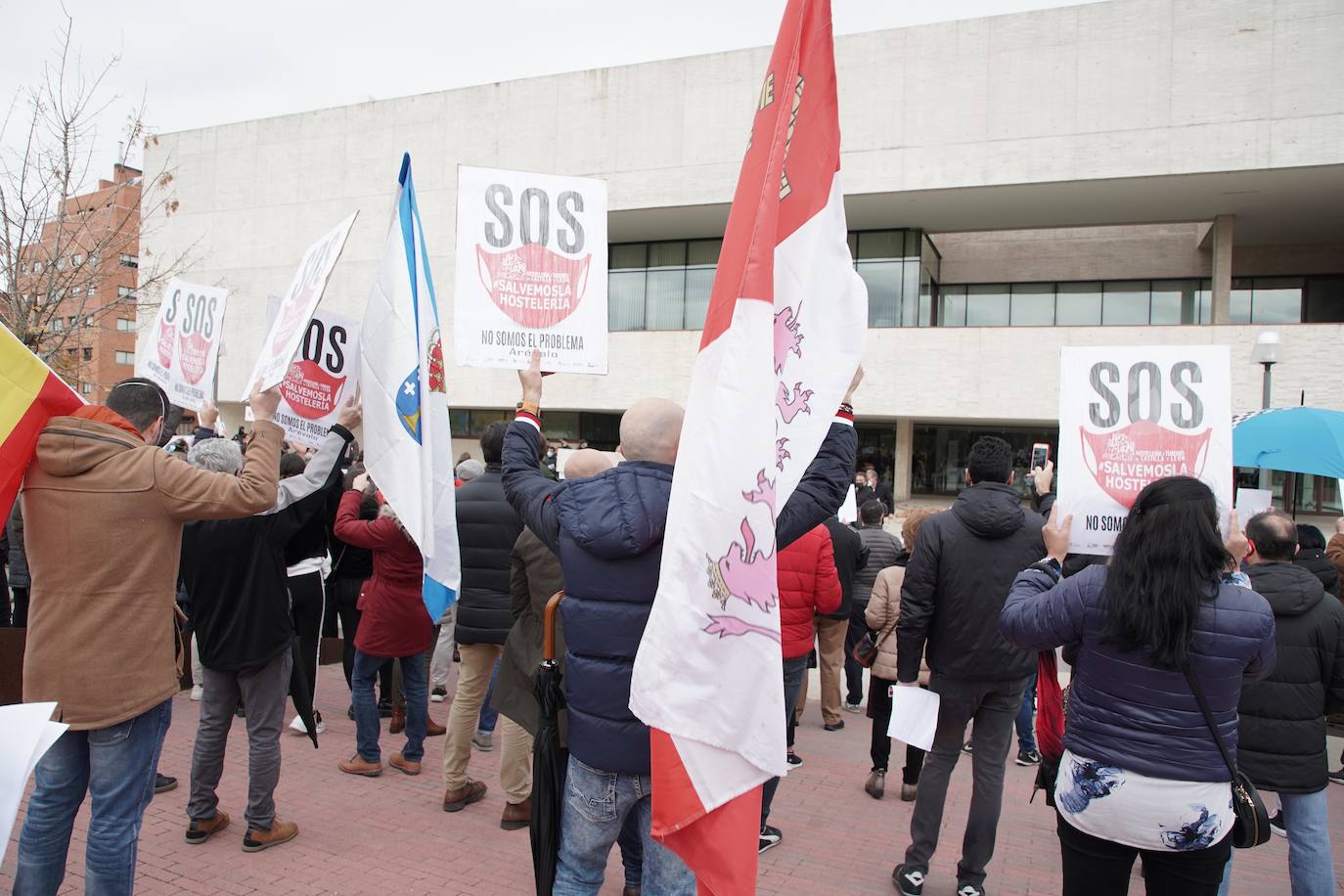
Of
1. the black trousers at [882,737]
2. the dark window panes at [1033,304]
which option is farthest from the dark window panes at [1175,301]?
the black trousers at [882,737]

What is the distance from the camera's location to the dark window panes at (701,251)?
952 inches

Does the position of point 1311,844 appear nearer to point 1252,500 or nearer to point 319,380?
point 1252,500

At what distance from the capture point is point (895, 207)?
825 inches

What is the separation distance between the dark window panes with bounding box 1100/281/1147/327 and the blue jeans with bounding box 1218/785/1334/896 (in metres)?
20.3

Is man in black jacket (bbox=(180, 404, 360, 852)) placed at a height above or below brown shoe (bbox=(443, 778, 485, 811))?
above

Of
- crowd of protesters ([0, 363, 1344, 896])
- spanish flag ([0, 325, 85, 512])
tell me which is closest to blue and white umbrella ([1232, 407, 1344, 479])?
crowd of protesters ([0, 363, 1344, 896])

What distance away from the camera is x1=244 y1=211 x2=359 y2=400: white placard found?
11.9 feet

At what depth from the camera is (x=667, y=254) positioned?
80.7 feet

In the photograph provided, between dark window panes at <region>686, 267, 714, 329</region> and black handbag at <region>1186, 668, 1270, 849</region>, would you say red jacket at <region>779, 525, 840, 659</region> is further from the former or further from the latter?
dark window panes at <region>686, 267, 714, 329</region>

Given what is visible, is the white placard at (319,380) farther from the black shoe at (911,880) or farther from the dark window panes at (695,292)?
the dark window panes at (695,292)

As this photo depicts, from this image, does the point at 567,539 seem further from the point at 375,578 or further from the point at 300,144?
the point at 300,144

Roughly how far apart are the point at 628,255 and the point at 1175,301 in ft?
47.4

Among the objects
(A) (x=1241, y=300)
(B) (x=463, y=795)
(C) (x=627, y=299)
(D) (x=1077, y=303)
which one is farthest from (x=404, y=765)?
(A) (x=1241, y=300)

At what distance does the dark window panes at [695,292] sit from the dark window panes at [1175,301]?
11.4 meters
